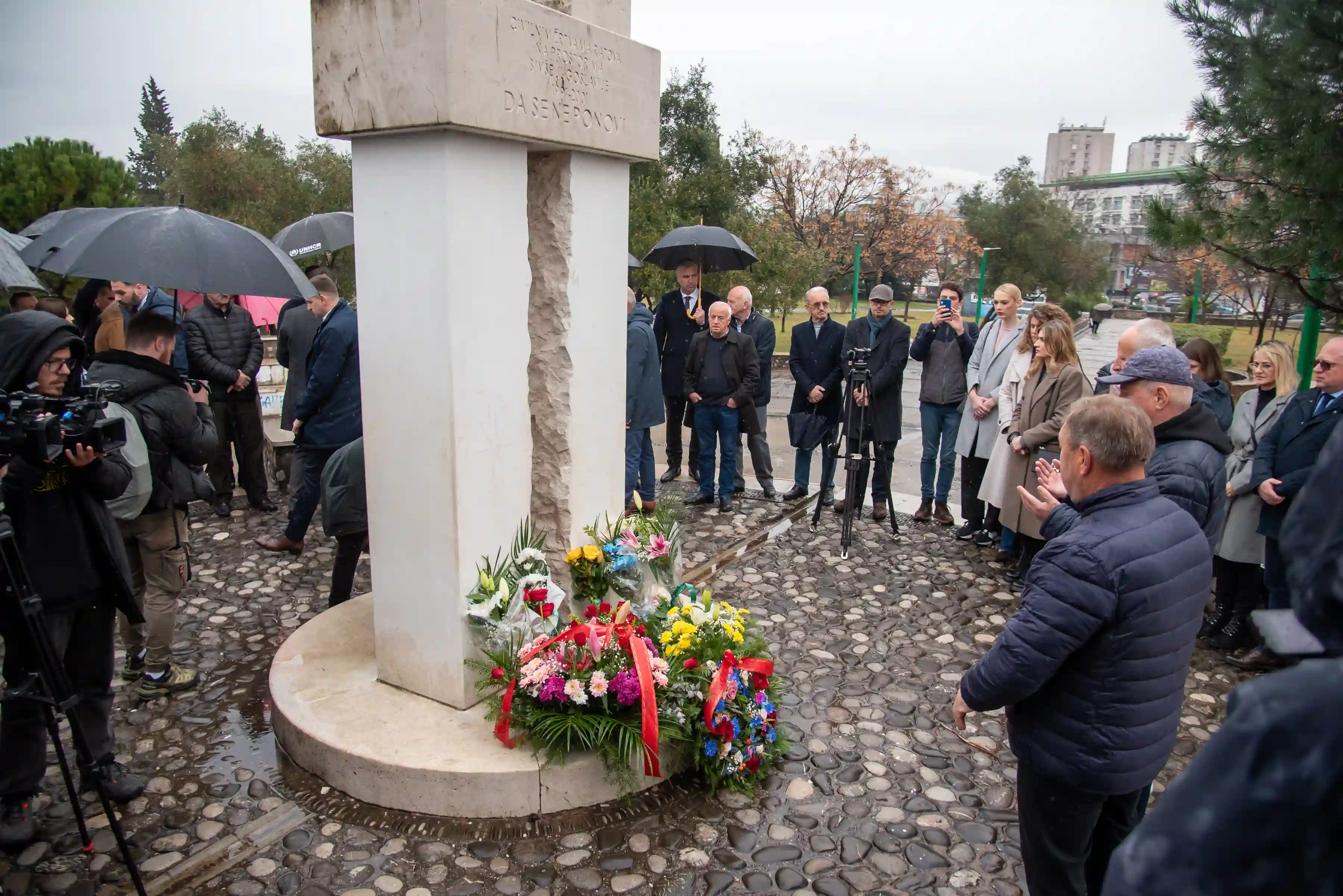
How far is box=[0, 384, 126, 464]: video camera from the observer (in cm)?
300

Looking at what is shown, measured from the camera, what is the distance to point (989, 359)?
714 cm

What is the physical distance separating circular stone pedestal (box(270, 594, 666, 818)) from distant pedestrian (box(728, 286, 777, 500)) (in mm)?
4843

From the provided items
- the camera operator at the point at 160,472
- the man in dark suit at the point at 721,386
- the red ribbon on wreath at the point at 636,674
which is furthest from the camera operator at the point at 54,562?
the man in dark suit at the point at 721,386

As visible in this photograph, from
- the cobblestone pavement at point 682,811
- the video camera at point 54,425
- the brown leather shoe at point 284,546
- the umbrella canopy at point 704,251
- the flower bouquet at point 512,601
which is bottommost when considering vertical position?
the cobblestone pavement at point 682,811

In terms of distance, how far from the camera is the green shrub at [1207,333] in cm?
2362

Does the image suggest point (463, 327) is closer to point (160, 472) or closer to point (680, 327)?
point (160, 472)

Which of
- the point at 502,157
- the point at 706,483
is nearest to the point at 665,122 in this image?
the point at 706,483

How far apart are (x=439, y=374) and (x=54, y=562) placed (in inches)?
63.3

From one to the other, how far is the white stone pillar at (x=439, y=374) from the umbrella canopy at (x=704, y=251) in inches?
220

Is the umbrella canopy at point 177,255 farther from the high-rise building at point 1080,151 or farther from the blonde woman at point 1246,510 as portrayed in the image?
the high-rise building at point 1080,151

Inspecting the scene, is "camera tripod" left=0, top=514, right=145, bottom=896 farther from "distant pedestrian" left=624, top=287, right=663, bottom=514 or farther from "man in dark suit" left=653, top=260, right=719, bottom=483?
"man in dark suit" left=653, top=260, right=719, bottom=483

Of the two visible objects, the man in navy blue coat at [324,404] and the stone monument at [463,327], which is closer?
the stone monument at [463,327]

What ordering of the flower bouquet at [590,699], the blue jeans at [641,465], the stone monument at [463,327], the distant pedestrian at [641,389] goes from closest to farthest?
the stone monument at [463,327]
the flower bouquet at [590,699]
the distant pedestrian at [641,389]
the blue jeans at [641,465]

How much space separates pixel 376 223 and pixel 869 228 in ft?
106
